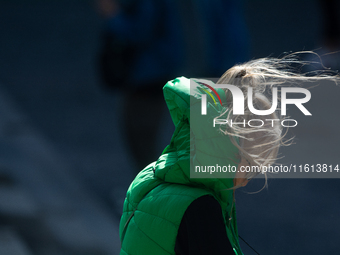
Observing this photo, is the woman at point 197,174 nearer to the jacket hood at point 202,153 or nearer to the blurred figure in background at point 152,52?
the jacket hood at point 202,153

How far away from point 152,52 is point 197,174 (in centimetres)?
230

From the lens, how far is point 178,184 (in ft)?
2.77

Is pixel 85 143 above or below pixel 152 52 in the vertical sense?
below

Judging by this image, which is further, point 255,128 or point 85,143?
point 85,143

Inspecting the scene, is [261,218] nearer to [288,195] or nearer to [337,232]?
[288,195]

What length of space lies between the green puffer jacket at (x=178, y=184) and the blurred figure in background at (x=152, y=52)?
2.03 metres

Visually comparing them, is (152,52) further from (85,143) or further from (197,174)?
(197,174)

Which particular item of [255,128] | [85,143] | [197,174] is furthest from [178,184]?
[85,143]

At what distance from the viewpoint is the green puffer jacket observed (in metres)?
0.79

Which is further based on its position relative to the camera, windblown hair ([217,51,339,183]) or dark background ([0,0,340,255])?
dark background ([0,0,340,255])

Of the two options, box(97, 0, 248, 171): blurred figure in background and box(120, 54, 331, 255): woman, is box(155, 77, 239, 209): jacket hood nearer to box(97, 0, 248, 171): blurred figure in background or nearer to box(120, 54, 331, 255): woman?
box(120, 54, 331, 255): woman

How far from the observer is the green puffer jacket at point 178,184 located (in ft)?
2.60

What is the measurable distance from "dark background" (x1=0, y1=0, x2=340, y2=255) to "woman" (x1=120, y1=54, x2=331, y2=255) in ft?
5.89

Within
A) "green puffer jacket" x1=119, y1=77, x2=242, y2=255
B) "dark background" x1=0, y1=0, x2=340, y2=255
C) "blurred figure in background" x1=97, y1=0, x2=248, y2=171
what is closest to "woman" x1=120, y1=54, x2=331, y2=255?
"green puffer jacket" x1=119, y1=77, x2=242, y2=255
